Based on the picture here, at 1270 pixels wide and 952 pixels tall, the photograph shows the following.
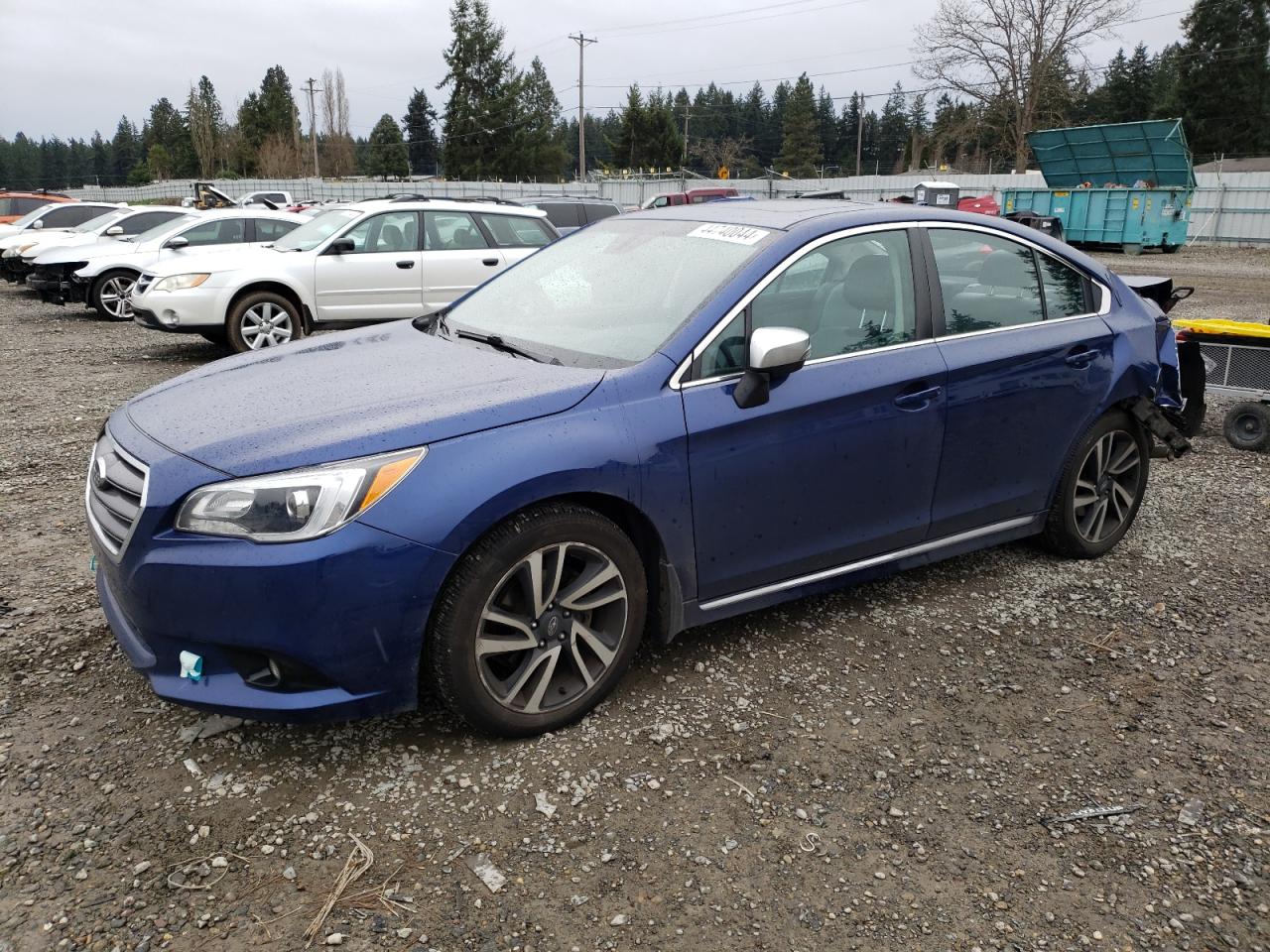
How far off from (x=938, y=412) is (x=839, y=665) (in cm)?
106

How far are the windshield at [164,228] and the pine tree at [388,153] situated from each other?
245 ft

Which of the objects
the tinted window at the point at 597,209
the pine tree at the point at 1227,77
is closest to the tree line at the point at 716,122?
the pine tree at the point at 1227,77

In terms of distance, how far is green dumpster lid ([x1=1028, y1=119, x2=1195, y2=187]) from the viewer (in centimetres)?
2666

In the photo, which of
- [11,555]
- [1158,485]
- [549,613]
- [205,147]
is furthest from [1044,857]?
[205,147]

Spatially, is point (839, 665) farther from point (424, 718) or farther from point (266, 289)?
point (266, 289)

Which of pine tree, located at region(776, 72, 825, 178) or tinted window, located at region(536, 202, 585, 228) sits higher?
pine tree, located at region(776, 72, 825, 178)

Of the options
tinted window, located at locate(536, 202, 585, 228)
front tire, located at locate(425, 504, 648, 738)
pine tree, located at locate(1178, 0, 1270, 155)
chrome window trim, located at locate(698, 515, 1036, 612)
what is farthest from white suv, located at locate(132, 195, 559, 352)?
pine tree, located at locate(1178, 0, 1270, 155)

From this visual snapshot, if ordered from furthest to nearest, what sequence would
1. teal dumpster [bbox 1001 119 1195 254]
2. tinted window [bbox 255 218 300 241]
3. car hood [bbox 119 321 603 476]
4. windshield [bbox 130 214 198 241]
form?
1. teal dumpster [bbox 1001 119 1195 254]
2. windshield [bbox 130 214 198 241]
3. tinted window [bbox 255 218 300 241]
4. car hood [bbox 119 321 603 476]

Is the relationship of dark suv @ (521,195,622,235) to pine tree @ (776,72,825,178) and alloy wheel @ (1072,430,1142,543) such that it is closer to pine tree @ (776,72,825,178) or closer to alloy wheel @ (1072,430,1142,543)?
alloy wheel @ (1072,430,1142,543)

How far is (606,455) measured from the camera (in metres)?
3.08

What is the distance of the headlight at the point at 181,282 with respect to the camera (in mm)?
10039

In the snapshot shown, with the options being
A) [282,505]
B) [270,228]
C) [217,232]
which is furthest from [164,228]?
[282,505]

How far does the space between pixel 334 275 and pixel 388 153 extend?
283 feet

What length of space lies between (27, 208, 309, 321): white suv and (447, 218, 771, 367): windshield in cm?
959
